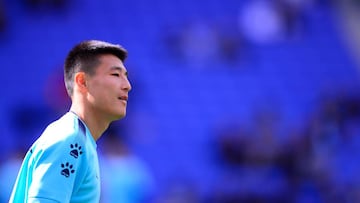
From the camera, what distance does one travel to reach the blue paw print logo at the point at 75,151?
10.2 ft

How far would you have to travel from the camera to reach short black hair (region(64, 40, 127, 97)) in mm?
3502

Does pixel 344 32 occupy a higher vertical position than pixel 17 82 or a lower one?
higher

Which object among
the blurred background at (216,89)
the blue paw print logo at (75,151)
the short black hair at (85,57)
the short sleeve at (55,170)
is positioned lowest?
the short sleeve at (55,170)

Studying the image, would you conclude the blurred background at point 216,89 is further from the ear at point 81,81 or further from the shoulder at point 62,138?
the shoulder at point 62,138

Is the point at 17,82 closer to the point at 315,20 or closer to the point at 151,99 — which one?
the point at 151,99

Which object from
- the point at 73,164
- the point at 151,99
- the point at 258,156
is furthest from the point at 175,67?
the point at 73,164

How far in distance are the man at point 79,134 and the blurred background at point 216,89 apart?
6.20 m

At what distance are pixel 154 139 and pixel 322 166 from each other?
2.28 metres

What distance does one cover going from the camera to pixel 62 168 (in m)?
3.05

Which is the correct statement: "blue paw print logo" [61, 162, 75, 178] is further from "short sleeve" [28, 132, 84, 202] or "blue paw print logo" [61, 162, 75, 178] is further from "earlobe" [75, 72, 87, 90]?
"earlobe" [75, 72, 87, 90]

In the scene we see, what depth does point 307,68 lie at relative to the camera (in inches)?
491

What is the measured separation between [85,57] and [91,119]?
278mm

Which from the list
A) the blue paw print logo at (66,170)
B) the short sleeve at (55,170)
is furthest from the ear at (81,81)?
the blue paw print logo at (66,170)

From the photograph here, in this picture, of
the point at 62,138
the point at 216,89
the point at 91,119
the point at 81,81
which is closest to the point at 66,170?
the point at 62,138
